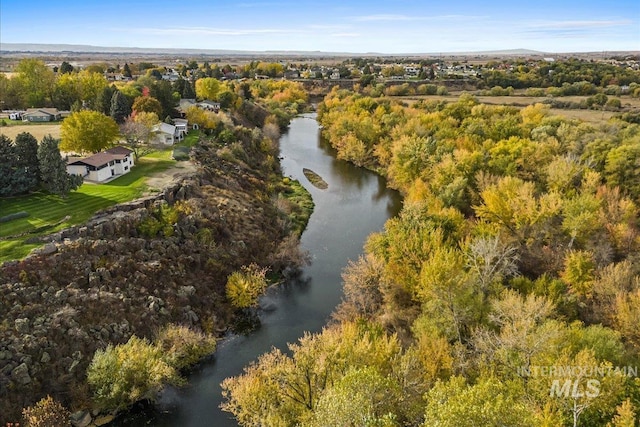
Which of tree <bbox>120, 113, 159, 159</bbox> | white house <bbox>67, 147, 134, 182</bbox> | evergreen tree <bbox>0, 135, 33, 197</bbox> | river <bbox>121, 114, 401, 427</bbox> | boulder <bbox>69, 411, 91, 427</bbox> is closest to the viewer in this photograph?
boulder <bbox>69, 411, 91, 427</bbox>

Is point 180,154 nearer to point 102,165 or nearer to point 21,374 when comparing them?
point 102,165

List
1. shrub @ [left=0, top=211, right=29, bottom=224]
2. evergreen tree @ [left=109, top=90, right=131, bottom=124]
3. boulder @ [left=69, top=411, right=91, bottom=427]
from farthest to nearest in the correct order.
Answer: evergreen tree @ [left=109, top=90, right=131, bottom=124] → shrub @ [left=0, top=211, right=29, bottom=224] → boulder @ [left=69, top=411, right=91, bottom=427]

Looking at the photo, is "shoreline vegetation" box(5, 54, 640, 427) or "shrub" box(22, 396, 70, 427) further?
"shrub" box(22, 396, 70, 427)

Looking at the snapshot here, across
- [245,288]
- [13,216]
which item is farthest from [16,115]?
[245,288]

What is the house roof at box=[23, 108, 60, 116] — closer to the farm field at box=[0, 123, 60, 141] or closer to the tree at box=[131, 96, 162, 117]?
the farm field at box=[0, 123, 60, 141]

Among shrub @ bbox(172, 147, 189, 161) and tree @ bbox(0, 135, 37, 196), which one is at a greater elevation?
tree @ bbox(0, 135, 37, 196)

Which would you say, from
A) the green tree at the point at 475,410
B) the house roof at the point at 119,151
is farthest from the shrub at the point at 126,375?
the house roof at the point at 119,151

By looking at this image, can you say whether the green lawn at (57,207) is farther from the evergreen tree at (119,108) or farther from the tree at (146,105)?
the tree at (146,105)

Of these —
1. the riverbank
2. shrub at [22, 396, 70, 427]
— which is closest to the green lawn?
the riverbank
